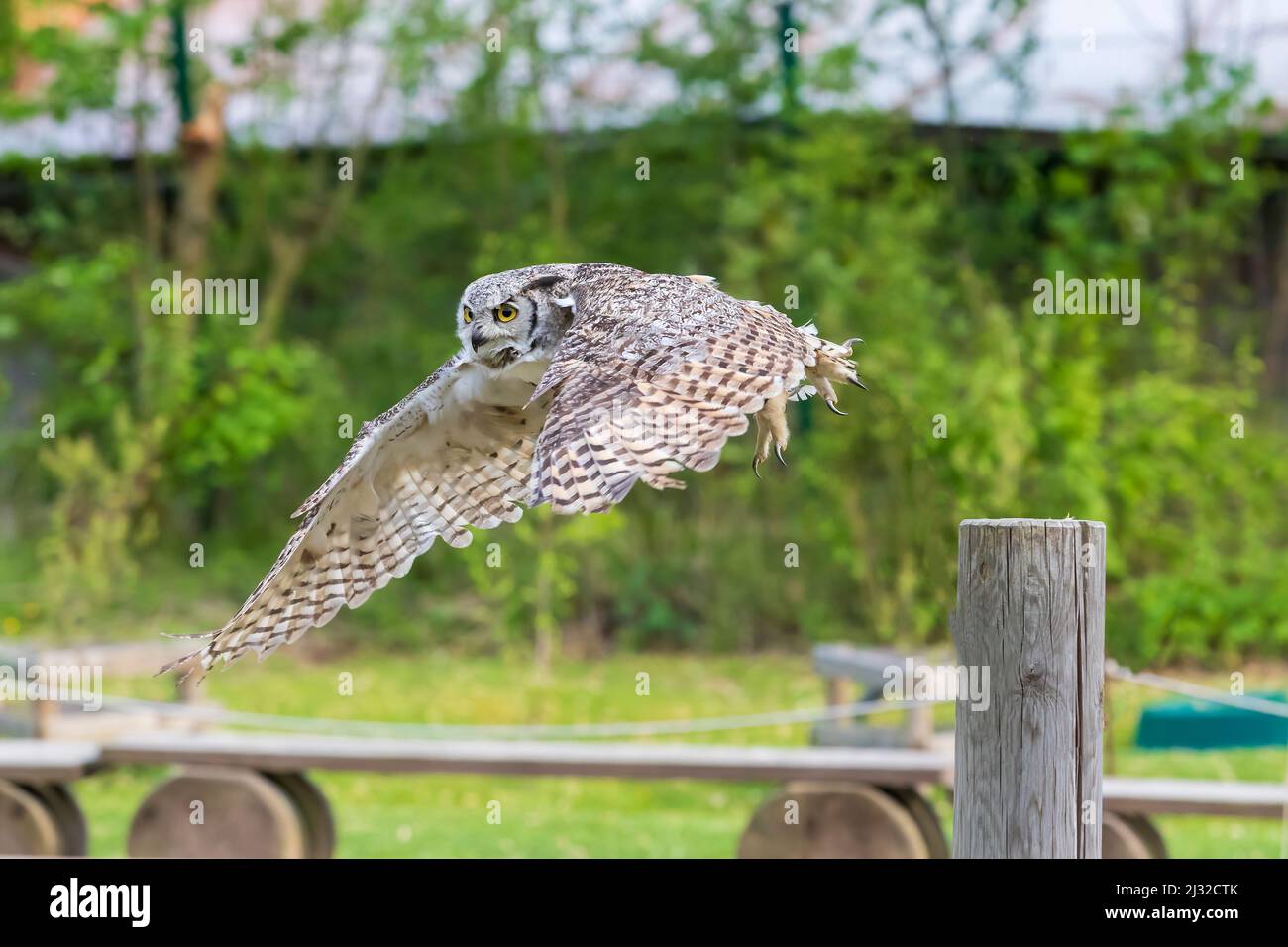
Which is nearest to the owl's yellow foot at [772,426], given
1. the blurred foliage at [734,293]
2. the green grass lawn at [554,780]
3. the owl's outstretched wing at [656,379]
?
the owl's outstretched wing at [656,379]

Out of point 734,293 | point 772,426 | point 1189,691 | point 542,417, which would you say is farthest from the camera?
point 734,293

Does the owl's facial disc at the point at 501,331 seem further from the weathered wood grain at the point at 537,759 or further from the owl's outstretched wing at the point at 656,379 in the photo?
the weathered wood grain at the point at 537,759

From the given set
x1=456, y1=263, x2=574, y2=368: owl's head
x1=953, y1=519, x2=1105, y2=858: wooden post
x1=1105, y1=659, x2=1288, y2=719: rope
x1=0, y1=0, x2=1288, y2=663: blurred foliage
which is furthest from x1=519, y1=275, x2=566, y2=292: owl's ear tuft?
x1=0, y1=0, x2=1288, y2=663: blurred foliage

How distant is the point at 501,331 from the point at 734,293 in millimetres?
7169

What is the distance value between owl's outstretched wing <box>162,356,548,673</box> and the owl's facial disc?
0.20 feet

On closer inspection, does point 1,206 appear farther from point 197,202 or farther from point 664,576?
point 664,576

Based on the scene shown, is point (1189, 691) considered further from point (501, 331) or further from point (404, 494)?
point (501, 331)

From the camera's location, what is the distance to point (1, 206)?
12.6 m

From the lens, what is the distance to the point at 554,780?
25.7 ft

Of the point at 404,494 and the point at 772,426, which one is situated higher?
the point at 772,426

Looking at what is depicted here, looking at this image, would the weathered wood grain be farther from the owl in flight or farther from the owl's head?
the owl's head

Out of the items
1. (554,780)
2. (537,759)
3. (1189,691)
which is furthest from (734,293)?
(1189,691)

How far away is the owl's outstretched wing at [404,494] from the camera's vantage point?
11.0 feet

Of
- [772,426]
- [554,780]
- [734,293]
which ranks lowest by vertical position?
[554,780]
